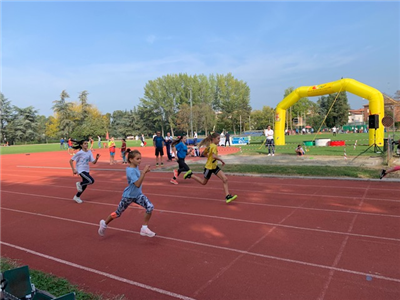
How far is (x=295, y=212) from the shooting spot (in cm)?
685

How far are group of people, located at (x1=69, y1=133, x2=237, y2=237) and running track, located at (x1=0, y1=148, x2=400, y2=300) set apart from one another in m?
0.35

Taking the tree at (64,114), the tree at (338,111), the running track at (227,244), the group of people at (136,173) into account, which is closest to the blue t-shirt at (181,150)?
the group of people at (136,173)

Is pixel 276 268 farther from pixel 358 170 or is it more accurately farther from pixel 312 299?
pixel 358 170

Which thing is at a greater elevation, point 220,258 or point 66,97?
point 66,97

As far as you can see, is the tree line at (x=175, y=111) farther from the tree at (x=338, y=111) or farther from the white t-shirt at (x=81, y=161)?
the white t-shirt at (x=81, y=161)

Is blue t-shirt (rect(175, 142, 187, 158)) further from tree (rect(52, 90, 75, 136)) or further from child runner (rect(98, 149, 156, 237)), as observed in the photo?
tree (rect(52, 90, 75, 136))

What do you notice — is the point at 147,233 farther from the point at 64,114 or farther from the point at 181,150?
the point at 64,114

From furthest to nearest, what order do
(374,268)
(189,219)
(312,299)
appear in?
(189,219) < (374,268) < (312,299)

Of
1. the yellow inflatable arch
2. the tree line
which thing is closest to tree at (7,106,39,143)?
the tree line

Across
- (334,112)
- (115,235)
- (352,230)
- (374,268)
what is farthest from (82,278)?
(334,112)

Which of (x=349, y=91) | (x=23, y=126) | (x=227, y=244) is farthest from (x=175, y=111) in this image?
(x=227, y=244)

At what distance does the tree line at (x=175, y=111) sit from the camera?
3295 inches

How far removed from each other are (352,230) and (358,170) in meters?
6.99

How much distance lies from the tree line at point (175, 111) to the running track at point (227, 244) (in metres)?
69.5
